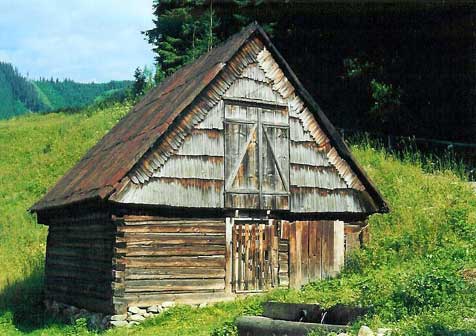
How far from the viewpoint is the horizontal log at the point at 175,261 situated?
16.3 metres

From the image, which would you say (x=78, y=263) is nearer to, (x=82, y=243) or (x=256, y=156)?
(x=82, y=243)

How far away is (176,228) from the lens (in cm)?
1692

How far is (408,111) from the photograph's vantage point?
30078mm

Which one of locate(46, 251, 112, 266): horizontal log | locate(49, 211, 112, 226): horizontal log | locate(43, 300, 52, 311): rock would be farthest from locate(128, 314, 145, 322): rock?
locate(43, 300, 52, 311): rock

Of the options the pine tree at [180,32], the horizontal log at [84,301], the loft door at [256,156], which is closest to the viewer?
the horizontal log at [84,301]

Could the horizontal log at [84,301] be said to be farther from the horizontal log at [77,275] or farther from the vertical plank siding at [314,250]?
the vertical plank siding at [314,250]

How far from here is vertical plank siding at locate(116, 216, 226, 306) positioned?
16.2 meters

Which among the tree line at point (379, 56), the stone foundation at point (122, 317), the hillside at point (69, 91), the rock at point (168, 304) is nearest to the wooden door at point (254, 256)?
the stone foundation at point (122, 317)

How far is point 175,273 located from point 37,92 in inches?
5267

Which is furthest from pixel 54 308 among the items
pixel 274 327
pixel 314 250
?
pixel 274 327

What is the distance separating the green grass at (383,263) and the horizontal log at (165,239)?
5.12ft

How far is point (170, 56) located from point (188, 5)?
10.5ft

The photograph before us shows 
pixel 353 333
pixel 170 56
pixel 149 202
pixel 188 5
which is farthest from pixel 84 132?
pixel 353 333

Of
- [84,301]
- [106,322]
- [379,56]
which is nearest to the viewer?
[106,322]
